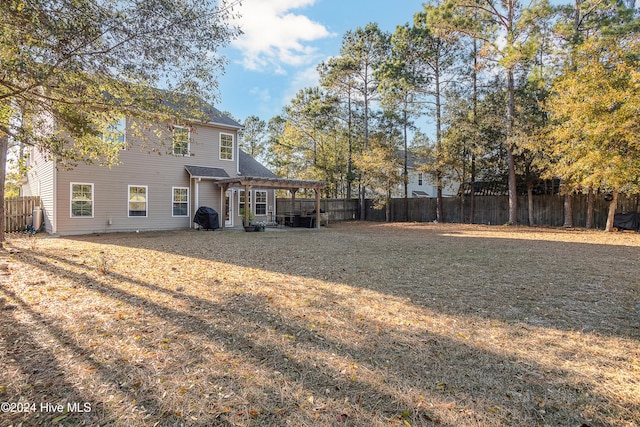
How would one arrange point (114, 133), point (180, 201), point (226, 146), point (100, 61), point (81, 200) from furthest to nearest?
point (226, 146) < point (180, 201) < point (81, 200) < point (114, 133) < point (100, 61)

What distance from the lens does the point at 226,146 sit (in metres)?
15.9

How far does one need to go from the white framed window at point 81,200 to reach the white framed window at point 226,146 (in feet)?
18.0

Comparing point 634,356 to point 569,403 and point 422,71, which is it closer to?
point 569,403

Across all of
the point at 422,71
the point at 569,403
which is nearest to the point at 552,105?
the point at 422,71

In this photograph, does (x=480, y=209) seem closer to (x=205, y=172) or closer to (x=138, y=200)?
(x=205, y=172)

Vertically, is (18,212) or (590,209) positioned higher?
(590,209)

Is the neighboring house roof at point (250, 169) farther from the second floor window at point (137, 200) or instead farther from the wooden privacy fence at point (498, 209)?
the wooden privacy fence at point (498, 209)

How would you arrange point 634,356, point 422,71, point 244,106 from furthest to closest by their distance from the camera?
1. point 244,106
2. point 422,71
3. point 634,356

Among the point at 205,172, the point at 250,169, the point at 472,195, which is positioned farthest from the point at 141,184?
the point at 472,195

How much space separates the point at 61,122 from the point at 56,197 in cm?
821

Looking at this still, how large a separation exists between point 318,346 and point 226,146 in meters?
14.3

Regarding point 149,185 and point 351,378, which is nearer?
point 351,378

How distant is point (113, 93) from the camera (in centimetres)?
571

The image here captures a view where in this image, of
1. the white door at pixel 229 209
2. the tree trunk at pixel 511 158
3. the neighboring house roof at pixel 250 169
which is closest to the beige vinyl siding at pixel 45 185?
the white door at pixel 229 209
